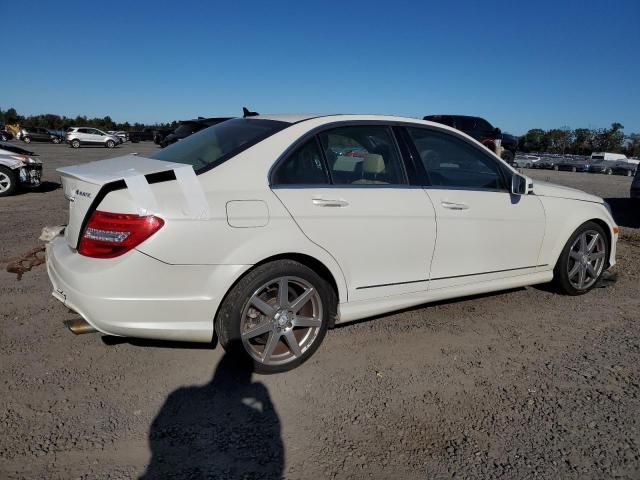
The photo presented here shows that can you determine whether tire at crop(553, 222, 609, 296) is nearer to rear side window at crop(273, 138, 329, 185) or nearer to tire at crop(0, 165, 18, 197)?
rear side window at crop(273, 138, 329, 185)

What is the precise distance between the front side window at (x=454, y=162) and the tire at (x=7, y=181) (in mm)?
9330

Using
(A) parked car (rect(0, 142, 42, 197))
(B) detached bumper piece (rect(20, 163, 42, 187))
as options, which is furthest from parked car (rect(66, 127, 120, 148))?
(B) detached bumper piece (rect(20, 163, 42, 187))

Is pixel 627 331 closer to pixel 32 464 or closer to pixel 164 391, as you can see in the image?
pixel 164 391

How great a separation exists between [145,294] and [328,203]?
3.95 feet

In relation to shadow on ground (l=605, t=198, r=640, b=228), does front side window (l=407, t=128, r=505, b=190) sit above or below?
above

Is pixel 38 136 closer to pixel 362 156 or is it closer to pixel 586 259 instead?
pixel 362 156

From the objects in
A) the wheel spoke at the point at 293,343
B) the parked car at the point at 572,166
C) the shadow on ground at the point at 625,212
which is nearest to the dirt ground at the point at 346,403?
the wheel spoke at the point at 293,343

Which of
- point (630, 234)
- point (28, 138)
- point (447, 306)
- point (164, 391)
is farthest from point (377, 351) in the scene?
point (28, 138)

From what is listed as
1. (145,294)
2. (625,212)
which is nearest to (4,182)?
(145,294)

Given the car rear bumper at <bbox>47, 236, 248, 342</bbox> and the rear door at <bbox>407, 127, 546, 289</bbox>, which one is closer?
the car rear bumper at <bbox>47, 236, 248, 342</bbox>

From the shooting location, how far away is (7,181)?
9836 mm

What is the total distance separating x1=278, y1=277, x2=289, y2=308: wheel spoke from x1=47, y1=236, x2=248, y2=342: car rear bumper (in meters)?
0.29

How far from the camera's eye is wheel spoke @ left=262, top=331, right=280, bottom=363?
3.02 metres

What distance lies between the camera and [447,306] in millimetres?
4266
